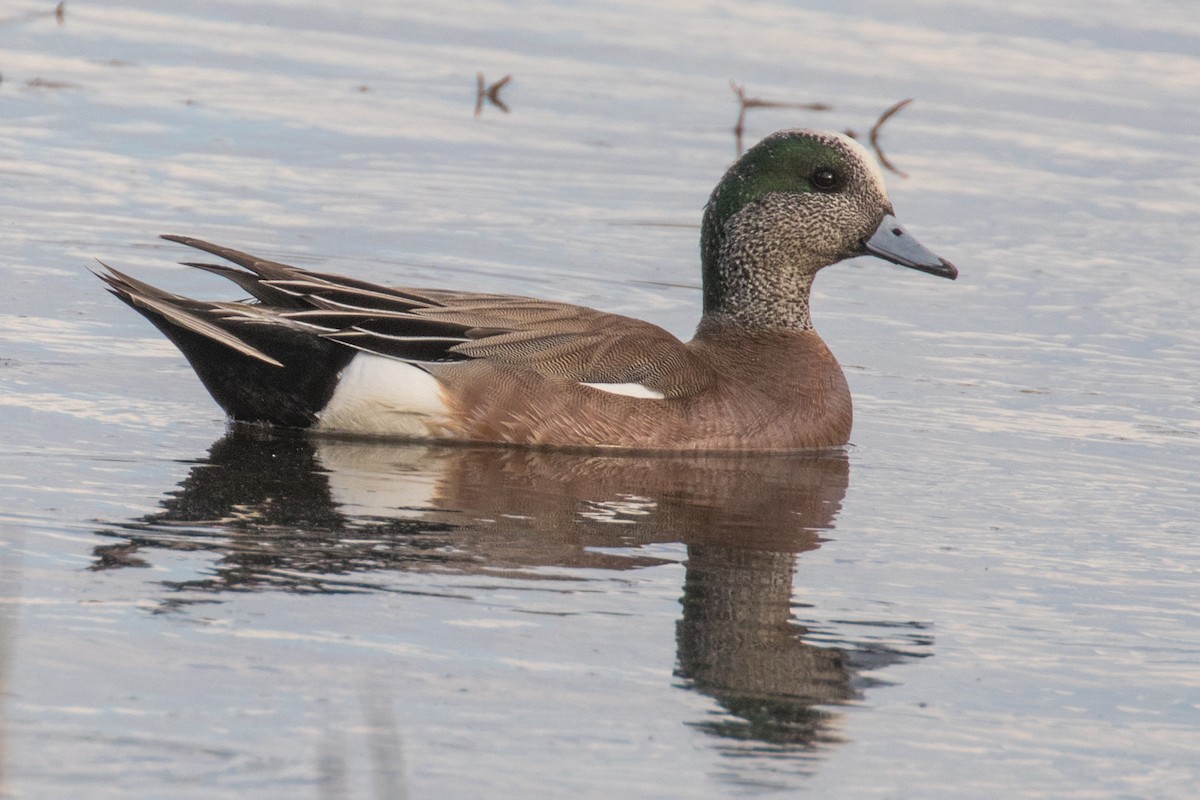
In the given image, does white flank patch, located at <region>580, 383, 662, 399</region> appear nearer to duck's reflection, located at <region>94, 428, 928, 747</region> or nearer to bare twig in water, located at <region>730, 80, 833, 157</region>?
duck's reflection, located at <region>94, 428, 928, 747</region>

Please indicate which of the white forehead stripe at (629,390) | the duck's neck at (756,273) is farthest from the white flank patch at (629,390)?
the duck's neck at (756,273)

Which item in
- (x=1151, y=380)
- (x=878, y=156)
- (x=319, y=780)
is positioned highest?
(x=878, y=156)

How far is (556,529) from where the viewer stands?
6.33 m

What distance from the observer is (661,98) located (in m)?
14.0

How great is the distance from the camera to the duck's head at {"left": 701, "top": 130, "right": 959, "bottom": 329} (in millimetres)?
8281

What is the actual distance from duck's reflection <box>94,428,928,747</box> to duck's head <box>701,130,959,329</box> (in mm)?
872

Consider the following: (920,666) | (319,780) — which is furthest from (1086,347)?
(319,780)

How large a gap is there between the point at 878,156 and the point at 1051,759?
867 centimetres

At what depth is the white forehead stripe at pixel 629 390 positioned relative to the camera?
754 centimetres

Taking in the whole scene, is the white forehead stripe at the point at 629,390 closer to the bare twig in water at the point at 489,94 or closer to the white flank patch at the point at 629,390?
the white flank patch at the point at 629,390

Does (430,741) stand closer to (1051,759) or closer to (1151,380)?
(1051,759)

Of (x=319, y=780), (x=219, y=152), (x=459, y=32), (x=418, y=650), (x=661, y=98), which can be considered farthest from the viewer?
(x=459, y=32)

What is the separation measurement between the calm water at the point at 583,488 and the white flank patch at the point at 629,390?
249 millimetres

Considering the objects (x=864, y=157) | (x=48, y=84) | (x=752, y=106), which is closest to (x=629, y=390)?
(x=864, y=157)
